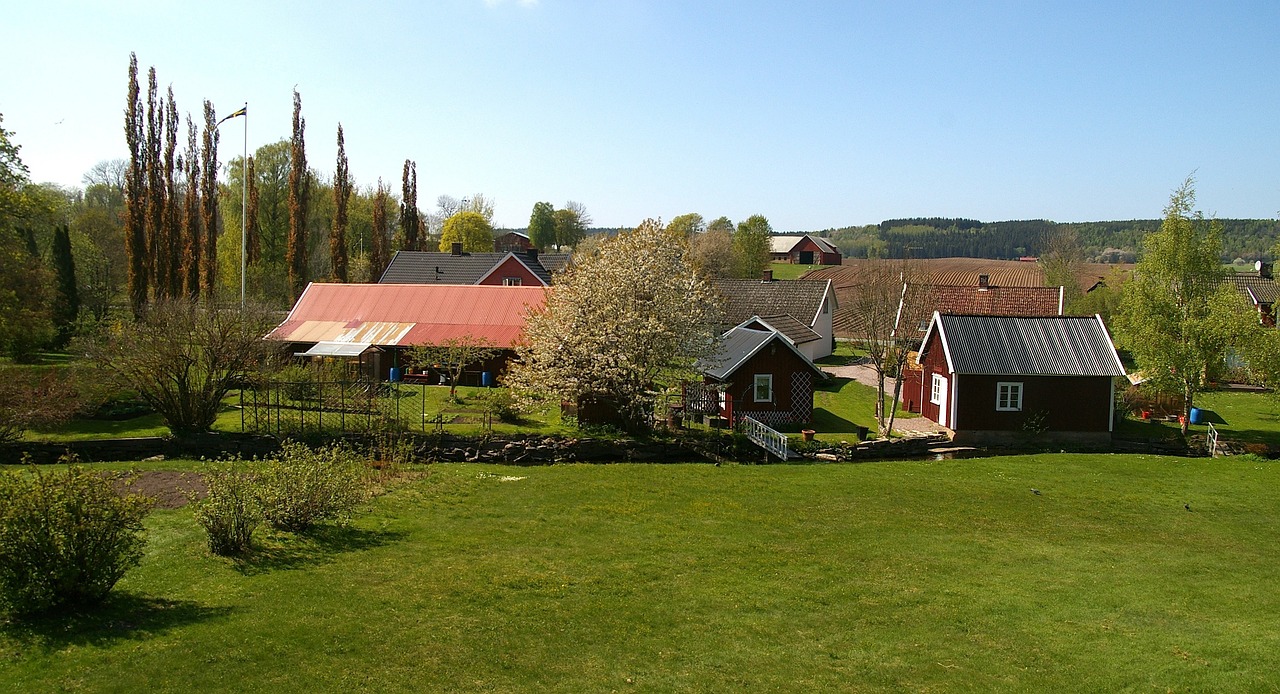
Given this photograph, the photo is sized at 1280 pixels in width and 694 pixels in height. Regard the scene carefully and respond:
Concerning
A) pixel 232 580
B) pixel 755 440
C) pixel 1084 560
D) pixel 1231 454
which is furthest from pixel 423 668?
pixel 1231 454

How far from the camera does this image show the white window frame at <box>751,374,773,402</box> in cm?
2898

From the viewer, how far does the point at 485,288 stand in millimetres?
40000

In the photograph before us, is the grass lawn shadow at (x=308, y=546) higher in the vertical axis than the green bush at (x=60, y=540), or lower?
lower

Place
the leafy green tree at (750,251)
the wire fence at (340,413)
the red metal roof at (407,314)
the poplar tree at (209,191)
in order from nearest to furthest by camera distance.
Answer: the wire fence at (340,413) < the red metal roof at (407,314) < the poplar tree at (209,191) < the leafy green tree at (750,251)

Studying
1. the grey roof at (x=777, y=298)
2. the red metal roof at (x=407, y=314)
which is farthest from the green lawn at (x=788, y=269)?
the red metal roof at (x=407, y=314)

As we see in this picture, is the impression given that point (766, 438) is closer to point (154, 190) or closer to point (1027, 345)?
point (1027, 345)

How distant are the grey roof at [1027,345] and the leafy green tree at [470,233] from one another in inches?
2543

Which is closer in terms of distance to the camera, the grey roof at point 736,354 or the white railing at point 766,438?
the white railing at point 766,438

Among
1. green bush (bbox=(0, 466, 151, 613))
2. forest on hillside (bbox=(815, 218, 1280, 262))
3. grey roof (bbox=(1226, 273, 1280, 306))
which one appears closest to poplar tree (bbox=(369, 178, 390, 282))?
green bush (bbox=(0, 466, 151, 613))

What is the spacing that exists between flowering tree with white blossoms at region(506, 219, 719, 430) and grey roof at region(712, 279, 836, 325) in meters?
19.6

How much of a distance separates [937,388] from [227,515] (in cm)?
2426

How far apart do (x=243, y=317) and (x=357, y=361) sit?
858 centimetres

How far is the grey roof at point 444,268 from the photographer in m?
51.2

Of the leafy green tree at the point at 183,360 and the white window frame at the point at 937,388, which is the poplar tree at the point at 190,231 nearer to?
the leafy green tree at the point at 183,360
